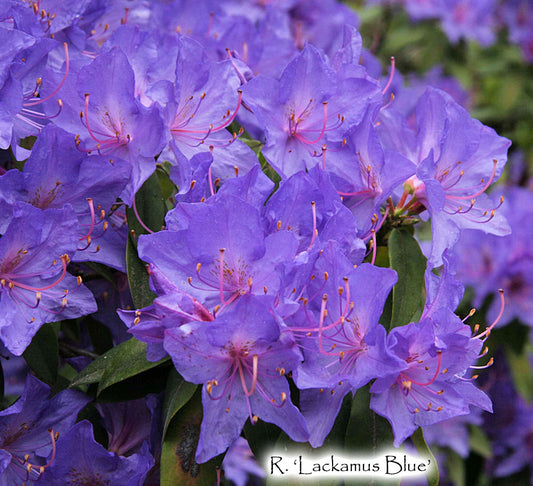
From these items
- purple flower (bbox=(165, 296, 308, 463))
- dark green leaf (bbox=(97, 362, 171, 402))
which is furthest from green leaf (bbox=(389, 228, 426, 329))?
dark green leaf (bbox=(97, 362, 171, 402))

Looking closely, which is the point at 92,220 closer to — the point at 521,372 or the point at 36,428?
the point at 36,428

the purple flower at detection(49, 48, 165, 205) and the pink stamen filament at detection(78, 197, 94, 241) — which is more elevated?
the purple flower at detection(49, 48, 165, 205)

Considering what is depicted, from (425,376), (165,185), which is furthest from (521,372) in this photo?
(165,185)

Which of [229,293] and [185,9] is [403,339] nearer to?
[229,293]

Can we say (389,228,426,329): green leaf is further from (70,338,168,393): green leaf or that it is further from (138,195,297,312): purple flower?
(70,338,168,393): green leaf

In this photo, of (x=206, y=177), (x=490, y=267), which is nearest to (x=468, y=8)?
(x=490, y=267)

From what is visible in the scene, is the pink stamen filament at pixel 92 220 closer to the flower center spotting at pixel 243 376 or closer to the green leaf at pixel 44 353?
the green leaf at pixel 44 353
